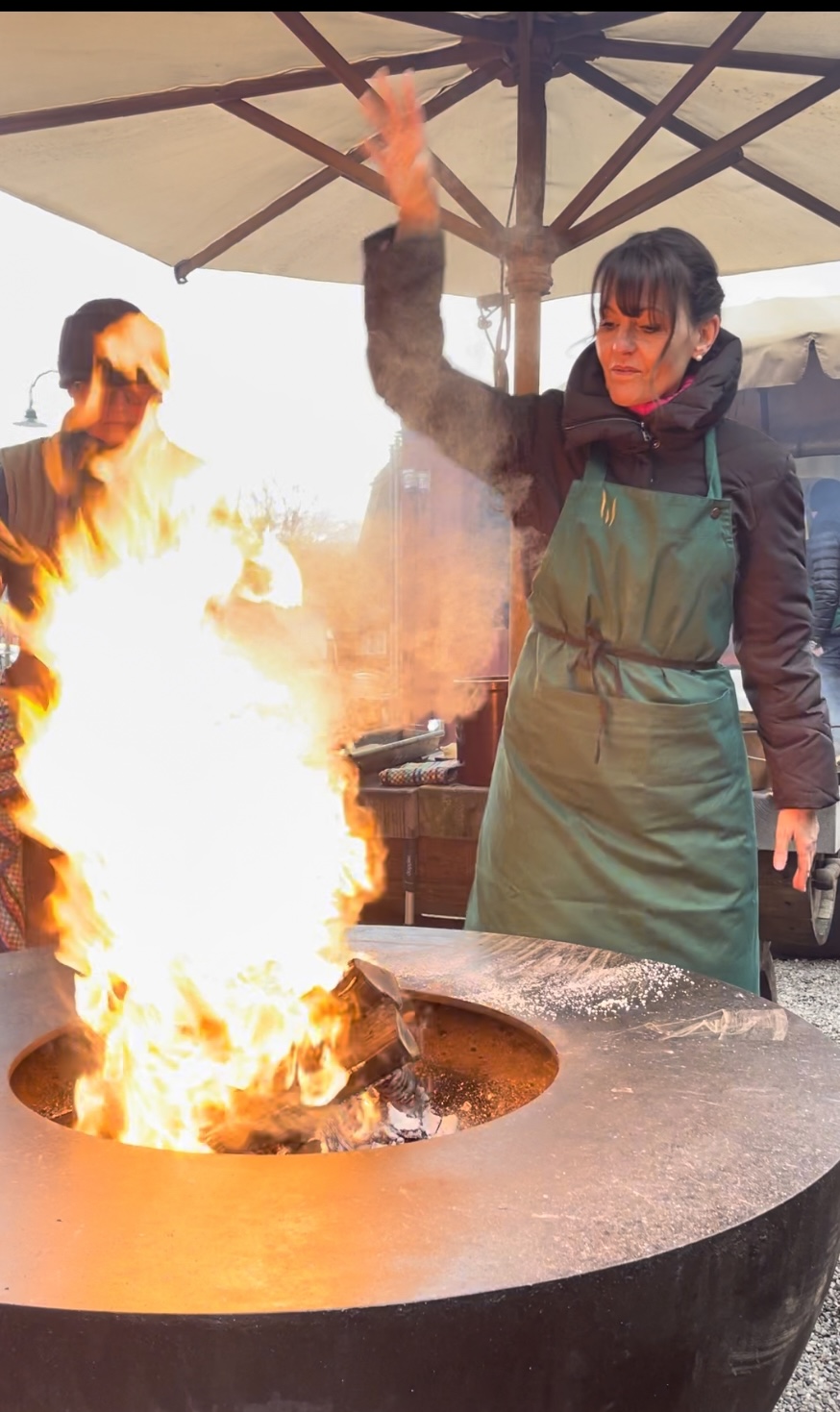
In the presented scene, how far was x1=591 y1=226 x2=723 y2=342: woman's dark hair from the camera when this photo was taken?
2217 mm

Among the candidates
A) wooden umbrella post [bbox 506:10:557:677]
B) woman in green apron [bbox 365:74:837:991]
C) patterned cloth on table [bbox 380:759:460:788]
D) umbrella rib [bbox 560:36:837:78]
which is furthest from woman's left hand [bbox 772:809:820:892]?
umbrella rib [bbox 560:36:837:78]

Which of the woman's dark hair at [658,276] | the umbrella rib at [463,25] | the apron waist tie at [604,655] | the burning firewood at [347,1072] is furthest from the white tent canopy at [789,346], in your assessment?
the burning firewood at [347,1072]

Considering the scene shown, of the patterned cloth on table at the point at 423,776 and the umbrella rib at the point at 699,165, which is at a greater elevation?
the umbrella rib at the point at 699,165

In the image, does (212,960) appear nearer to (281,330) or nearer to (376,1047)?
(376,1047)

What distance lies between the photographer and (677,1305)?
→ 1022 millimetres

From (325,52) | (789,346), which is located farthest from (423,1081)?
(789,346)

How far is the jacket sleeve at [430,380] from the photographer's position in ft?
7.08

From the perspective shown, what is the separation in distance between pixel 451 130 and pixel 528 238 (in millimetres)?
740

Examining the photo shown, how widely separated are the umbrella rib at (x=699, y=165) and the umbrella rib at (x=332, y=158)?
1.00ft

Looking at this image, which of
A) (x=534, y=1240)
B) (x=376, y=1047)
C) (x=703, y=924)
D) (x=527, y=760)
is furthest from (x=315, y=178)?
(x=534, y=1240)

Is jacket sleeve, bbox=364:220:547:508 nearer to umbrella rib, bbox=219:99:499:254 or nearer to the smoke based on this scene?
umbrella rib, bbox=219:99:499:254

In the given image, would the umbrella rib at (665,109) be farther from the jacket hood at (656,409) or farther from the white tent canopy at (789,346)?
the white tent canopy at (789,346)

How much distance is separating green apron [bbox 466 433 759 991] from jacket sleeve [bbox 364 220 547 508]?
211 millimetres

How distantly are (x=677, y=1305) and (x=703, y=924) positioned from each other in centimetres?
125
